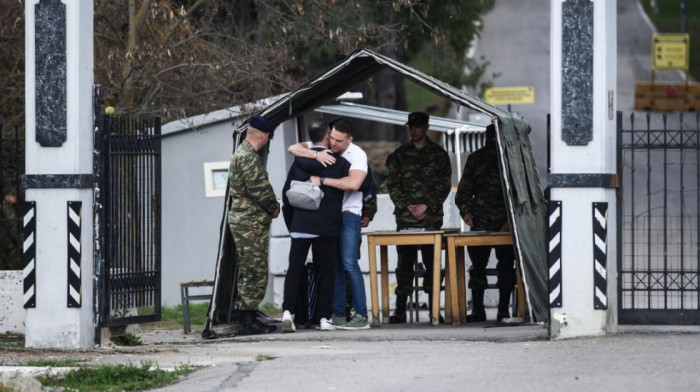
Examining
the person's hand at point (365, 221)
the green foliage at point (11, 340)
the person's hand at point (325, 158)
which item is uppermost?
the person's hand at point (325, 158)

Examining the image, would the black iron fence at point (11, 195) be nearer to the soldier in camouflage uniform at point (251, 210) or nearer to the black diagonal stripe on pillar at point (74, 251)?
the black diagonal stripe on pillar at point (74, 251)

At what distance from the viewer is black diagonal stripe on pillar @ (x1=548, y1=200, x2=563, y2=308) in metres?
10.2

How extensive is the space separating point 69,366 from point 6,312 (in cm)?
321

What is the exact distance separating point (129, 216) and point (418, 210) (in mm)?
3001

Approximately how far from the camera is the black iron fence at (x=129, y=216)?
429 inches

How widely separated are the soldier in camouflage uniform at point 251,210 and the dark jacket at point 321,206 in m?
0.30

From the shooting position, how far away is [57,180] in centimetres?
1063

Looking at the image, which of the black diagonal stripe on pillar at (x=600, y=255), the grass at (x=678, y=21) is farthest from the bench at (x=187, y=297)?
the grass at (x=678, y=21)

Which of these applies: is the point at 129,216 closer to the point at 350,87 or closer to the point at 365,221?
the point at 365,221

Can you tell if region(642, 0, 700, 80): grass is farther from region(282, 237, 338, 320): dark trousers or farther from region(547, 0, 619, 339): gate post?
region(547, 0, 619, 339): gate post

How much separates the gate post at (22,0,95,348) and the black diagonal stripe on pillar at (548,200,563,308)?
403 centimetres

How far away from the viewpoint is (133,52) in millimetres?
14344

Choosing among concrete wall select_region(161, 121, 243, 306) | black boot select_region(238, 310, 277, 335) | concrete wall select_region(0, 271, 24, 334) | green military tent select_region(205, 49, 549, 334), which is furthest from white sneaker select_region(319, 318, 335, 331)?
concrete wall select_region(161, 121, 243, 306)

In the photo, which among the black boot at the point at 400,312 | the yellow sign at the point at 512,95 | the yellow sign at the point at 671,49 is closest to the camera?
the black boot at the point at 400,312
